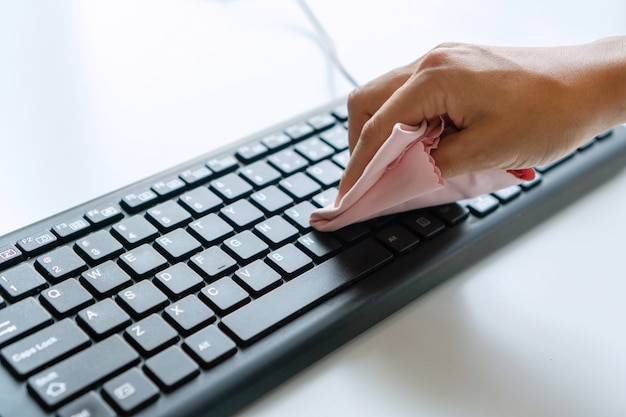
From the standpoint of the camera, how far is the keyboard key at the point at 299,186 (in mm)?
537

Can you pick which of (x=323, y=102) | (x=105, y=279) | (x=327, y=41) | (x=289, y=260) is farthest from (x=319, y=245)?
(x=327, y=41)

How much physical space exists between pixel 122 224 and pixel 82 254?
0.12ft

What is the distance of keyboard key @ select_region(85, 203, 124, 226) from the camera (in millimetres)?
493

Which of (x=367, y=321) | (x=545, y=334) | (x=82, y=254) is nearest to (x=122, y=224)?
(x=82, y=254)

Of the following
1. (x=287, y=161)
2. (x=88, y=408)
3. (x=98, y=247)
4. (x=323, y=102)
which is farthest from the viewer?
(x=323, y=102)

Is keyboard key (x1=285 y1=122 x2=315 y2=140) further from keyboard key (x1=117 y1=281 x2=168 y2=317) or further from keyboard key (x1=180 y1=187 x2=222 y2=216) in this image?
keyboard key (x1=117 y1=281 x2=168 y2=317)

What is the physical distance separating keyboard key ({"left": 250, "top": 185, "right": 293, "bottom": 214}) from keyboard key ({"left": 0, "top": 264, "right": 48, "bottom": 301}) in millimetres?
147

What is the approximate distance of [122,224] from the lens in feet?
1.62

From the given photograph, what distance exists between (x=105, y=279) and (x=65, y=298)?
0.03 metres

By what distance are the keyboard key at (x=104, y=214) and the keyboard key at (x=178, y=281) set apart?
66mm

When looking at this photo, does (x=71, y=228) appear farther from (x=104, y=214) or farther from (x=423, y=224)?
(x=423, y=224)

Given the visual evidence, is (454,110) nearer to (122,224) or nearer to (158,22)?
(122,224)

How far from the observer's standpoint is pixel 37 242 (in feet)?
1.53

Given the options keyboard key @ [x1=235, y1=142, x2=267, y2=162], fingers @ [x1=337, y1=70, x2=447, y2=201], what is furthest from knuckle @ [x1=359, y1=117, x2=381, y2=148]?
keyboard key @ [x1=235, y1=142, x2=267, y2=162]
